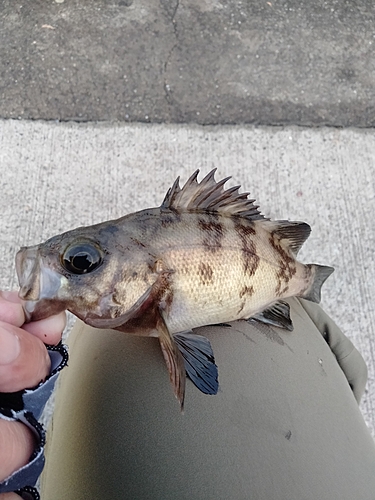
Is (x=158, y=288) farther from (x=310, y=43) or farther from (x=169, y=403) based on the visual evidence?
(x=310, y=43)

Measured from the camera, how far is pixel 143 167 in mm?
2264

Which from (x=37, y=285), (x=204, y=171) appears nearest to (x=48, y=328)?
(x=37, y=285)

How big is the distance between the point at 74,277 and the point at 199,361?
0.33 metres

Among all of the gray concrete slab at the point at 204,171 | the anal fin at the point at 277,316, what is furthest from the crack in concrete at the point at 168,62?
the anal fin at the point at 277,316

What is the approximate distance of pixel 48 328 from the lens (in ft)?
3.42

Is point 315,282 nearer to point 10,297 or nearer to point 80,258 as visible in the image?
point 80,258

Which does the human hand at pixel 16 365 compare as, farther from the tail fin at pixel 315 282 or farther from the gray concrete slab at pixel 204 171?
the gray concrete slab at pixel 204 171

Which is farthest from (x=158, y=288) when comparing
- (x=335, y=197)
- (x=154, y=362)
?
(x=335, y=197)

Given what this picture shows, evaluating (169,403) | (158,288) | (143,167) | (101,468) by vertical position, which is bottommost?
(101,468)

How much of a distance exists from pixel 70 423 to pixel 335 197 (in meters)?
1.51

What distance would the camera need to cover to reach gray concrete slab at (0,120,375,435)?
208 centimetres

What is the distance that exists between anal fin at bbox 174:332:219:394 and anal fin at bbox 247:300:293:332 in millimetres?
216

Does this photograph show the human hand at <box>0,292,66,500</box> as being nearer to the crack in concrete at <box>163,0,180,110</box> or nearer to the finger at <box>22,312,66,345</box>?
the finger at <box>22,312,66,345</box>

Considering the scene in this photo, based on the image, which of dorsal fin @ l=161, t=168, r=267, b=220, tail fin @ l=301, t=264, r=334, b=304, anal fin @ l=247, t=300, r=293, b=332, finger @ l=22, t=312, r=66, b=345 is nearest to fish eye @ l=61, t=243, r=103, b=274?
finger @ l=22, t=312, r=66, b=345
